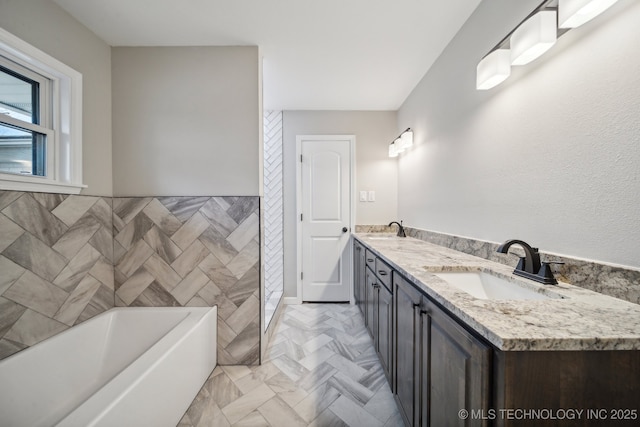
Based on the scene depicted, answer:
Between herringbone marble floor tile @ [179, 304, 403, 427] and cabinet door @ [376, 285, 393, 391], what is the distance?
200 mm

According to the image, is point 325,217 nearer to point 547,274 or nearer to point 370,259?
point 370,259

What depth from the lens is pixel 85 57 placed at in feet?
5.61

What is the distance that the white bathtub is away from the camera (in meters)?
1.04

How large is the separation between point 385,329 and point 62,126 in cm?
247

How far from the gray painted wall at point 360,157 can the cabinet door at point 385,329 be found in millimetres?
1586

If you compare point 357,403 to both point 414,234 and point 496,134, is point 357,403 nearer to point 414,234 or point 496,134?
point 414,234

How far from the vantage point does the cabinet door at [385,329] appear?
150cm

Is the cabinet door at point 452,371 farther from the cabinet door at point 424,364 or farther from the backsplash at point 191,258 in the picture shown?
the backsplash at point 191,258

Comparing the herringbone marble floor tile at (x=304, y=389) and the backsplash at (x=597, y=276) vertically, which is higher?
the backsplash at (x=597, y=276)

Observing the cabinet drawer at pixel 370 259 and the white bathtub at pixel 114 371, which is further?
the cabinet drawer at pixel 370 259

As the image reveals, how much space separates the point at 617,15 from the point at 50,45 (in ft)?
8.88

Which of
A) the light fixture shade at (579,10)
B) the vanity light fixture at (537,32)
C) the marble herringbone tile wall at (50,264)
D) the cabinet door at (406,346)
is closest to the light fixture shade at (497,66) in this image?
the vanity light fixture at (537,32)

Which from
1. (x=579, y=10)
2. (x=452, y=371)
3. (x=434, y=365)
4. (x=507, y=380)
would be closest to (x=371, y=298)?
(x=434, y=365)

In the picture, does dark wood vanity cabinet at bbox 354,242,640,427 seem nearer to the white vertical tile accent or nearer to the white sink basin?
the white sink basin
